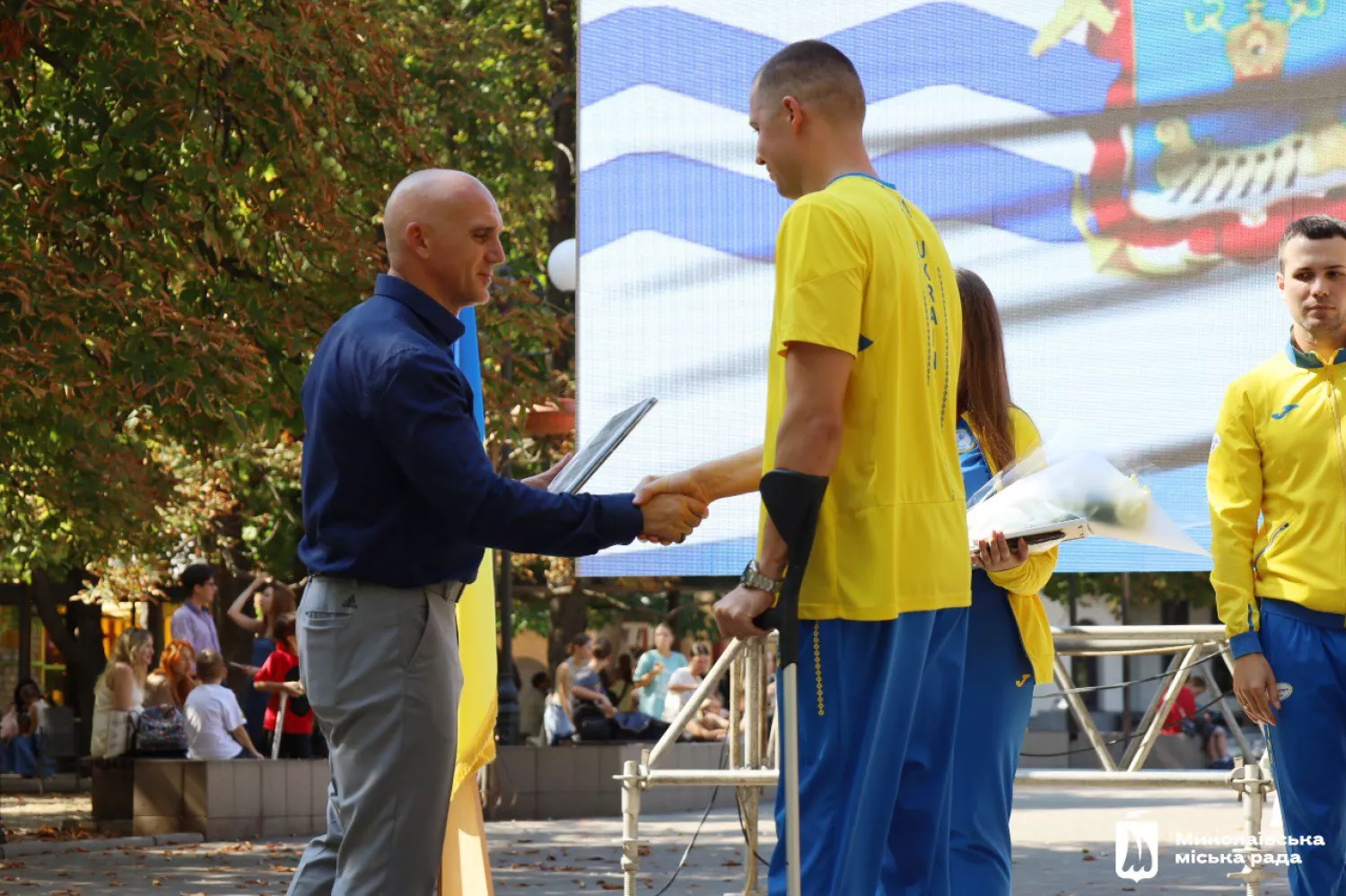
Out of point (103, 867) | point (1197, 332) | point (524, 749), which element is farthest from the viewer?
point (524, 749)

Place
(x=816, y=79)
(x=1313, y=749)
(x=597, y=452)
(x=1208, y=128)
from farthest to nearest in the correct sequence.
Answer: (x=1208, y=128), (x=1313, y=749), (x=597, y=452), (x=816, y=79)

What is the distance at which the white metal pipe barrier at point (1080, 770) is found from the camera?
777cm

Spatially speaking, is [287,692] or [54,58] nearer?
[54,58]

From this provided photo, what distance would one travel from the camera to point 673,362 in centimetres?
941

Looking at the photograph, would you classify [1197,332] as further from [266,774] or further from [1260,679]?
[266,774]

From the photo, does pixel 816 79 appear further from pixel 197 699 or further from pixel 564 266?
pixel 197 699

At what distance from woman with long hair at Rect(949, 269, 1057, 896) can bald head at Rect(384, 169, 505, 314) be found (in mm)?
1596

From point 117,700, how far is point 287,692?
146 cm

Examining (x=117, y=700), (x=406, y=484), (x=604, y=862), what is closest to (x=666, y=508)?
(x=406, y=484)

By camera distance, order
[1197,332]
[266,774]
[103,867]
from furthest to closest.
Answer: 1. [266,774]
2. [103,867]
3. [1197,332]

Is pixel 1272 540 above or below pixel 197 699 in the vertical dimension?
above

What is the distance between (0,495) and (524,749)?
499 cm

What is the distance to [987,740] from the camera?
530 cm

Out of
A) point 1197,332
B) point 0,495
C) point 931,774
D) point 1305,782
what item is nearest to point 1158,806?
point 1197,332
